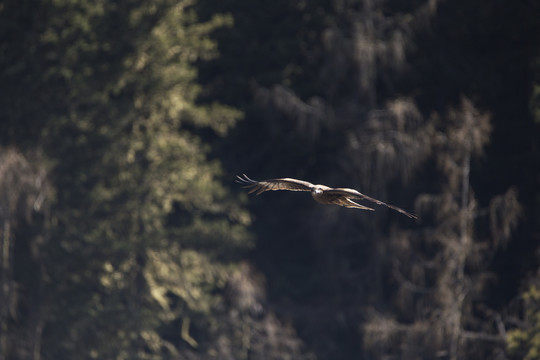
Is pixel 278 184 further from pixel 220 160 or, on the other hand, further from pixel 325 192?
pixel 220 160

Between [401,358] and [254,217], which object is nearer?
[401,358]

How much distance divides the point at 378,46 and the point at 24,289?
1150cm

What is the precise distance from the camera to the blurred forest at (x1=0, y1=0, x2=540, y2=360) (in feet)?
92.0

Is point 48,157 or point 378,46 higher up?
point 378,46

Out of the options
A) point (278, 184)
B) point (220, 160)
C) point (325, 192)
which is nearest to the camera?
point (325, 192)

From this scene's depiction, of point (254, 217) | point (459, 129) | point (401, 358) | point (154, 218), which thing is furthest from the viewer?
point (254, 217)

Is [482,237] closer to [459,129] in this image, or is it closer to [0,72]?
[459,129]

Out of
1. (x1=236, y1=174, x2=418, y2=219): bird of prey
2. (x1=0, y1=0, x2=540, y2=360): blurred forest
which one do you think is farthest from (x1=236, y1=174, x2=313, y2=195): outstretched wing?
(x1=0, y1=0, x2=540, y2=360): blurred forest

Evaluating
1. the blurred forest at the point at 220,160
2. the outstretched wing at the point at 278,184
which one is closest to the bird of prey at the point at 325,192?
the outstretched wing at the point at 278,184

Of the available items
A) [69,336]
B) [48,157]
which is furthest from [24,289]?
[48,157]

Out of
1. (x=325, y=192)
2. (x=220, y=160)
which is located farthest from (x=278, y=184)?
(x=220, y=160)

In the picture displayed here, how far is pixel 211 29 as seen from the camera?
2964 centimetres

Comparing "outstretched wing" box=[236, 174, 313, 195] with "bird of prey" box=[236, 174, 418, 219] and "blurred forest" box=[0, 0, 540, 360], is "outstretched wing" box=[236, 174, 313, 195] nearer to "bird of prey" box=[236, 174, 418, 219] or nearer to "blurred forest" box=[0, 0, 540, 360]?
"bird of prey" box=[236, 174, 418, 219]

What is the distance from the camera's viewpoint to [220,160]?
105 feet
